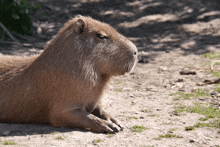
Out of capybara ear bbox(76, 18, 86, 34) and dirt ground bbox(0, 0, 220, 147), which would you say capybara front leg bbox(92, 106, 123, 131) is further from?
capybara ear bbox(76, 18, 86, 34)

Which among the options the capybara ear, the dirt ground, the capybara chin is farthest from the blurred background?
the capybara ear

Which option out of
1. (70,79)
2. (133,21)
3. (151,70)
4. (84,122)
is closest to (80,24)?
(70,79)

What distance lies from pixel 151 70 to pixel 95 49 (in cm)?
327

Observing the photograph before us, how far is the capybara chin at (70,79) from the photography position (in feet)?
A: 11.1

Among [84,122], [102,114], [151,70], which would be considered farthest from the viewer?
[151,70]

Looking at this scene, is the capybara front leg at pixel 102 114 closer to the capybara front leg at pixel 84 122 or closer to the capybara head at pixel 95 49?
the capybara front leg at pixel 84 122

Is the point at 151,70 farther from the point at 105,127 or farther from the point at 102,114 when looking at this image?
the point at 105,127

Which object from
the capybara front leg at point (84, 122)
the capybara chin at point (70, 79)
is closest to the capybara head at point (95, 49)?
the capybara chin at point (70, 79)

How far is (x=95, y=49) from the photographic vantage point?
342 centimetres

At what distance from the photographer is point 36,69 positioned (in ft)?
11.6

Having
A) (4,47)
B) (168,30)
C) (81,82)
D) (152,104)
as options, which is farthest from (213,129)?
(168,30)

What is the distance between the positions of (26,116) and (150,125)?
141cm

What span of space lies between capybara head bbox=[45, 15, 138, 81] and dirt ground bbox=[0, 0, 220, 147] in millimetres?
702

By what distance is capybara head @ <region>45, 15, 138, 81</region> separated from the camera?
11.1 ft
